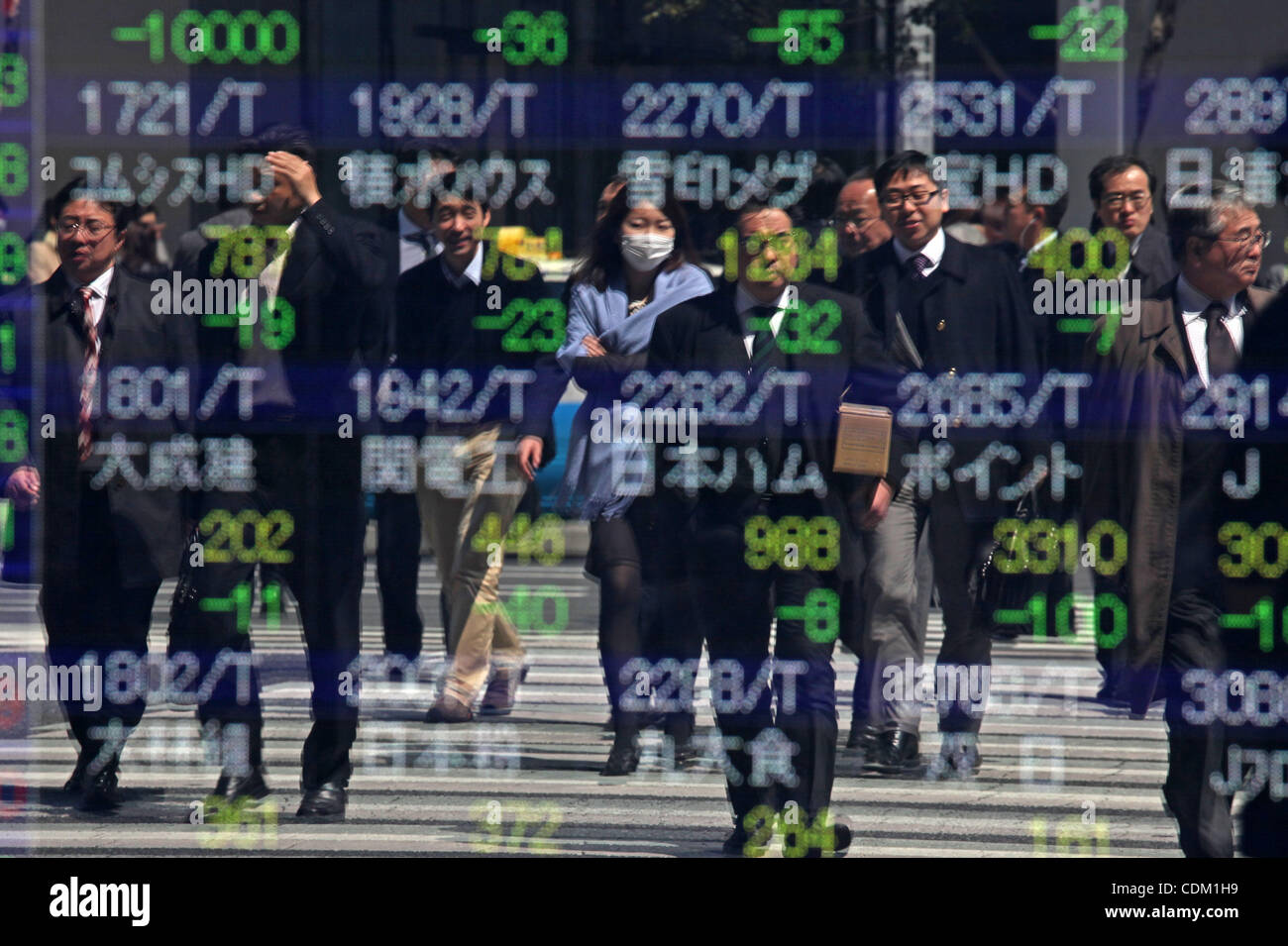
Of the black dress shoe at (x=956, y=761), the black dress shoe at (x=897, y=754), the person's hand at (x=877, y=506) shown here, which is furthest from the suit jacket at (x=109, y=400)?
the black dress shoe at (x=956, y=761)

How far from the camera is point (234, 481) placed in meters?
4.98

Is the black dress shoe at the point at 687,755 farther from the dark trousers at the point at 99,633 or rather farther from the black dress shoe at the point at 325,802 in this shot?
the dark trousers at the point at 99,633

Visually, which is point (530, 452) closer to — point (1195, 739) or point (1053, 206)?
point (1053, 206)

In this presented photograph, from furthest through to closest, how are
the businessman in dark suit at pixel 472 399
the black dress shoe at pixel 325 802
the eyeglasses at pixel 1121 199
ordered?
the black dress shoe at pixel 325 802
the businessman in dark suit at pixel 472 399
the eyeglasses at pixel 1121 199

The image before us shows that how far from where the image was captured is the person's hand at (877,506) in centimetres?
495

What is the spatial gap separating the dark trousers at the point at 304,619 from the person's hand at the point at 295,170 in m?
0.71

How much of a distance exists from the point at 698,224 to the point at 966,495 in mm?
898

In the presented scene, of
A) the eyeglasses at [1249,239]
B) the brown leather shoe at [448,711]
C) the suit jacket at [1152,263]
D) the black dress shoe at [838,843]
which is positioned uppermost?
the eyeglasses at [1249,239]

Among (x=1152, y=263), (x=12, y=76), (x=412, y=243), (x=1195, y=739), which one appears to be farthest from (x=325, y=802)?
(x=1152, y=263)

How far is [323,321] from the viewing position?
5.02 metres

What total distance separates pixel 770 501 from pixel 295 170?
1360mm

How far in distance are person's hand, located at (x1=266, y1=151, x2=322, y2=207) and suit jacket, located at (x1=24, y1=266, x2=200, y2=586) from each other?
15.8 inches
